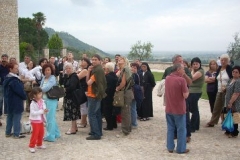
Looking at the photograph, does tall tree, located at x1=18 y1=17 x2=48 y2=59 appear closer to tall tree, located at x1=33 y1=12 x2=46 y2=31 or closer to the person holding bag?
tall tree, located at x1=33 y1=12 x2=46 y2=31

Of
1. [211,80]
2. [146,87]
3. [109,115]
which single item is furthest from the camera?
[146,87]

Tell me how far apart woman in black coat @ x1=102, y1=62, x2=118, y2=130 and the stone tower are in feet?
67.2

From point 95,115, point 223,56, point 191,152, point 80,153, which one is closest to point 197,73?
point 223,56

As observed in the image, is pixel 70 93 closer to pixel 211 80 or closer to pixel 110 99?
pixel 110 99

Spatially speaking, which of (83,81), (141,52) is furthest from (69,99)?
(141,52)

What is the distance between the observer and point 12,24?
26.1m

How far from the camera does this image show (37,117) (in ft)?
20.3

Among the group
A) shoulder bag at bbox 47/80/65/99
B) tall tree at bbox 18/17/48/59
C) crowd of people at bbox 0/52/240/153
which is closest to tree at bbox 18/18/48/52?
tall tree at bbox 18/17/48/59

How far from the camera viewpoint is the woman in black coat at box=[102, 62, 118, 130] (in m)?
7.66

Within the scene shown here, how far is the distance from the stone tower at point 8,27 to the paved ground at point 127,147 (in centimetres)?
1961

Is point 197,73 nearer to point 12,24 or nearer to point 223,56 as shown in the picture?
point 223,56

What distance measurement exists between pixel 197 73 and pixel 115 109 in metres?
2.11

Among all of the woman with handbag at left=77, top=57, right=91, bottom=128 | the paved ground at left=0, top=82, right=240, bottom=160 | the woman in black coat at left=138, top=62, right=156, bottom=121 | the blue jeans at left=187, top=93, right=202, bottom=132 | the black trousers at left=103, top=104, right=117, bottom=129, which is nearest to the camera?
the paved ground at left=0, top=82, right=240, bottom=160

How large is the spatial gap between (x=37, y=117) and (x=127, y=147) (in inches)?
74.2
